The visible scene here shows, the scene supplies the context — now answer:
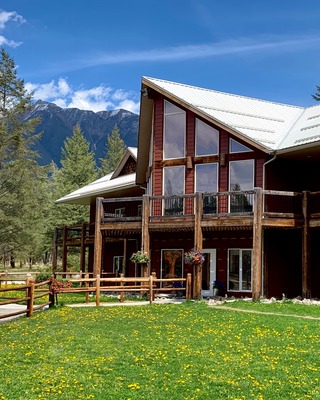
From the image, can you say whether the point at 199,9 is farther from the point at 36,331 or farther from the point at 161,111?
the point at 36,331

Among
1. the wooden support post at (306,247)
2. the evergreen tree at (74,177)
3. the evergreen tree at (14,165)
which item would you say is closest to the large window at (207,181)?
the wooden support post at (306,247)

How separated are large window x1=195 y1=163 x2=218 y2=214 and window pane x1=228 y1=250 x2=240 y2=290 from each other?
7.61ft

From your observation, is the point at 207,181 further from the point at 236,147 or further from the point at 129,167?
the point at 129,167

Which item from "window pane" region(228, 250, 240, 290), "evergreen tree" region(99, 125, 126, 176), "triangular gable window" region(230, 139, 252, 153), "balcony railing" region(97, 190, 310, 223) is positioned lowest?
"window pane" region(228, 250, 240, 290)

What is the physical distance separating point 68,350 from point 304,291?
42.1 feet

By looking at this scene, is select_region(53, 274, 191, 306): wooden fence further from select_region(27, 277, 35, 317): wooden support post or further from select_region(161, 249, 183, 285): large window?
select_region(161, 249, 183, 285): large window

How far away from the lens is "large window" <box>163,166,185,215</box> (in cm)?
2616

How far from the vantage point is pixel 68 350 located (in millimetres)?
11891

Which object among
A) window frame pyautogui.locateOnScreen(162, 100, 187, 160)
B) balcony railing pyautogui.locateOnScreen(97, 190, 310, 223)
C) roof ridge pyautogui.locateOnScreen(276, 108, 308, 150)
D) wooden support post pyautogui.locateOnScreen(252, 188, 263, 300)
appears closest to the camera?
wooden support post pyautogui.locateOnScreen(252, 188, 263, 300)

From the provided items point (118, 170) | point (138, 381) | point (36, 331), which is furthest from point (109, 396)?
point (118, 170)

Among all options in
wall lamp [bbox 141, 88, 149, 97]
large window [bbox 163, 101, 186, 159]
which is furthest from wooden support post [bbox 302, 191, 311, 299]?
wall lamp [bbox 141, 88, 149, 97]

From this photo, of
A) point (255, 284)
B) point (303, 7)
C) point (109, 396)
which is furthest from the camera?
point (303, 7)

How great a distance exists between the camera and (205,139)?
26203 millimetres

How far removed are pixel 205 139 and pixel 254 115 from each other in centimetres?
343
